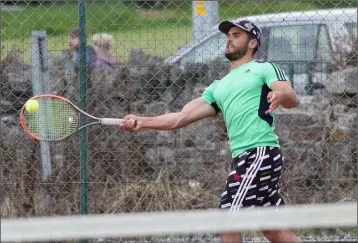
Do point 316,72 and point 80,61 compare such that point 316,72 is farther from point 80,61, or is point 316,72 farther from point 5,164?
point 5,164

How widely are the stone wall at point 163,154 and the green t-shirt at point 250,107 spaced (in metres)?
1.25

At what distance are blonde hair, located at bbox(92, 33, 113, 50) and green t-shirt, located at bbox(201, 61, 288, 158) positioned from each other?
1419 millimetres

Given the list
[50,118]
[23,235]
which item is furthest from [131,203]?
[23,235]

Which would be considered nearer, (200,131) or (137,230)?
(137,230)

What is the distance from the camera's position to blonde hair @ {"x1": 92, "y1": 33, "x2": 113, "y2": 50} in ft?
23.4

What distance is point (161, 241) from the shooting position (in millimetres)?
7383

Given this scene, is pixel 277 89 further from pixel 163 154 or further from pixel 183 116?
pixel 163 154

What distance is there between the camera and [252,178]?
19.2 ft

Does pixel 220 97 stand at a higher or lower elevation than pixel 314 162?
higher

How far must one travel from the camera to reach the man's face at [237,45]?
20.0 feet

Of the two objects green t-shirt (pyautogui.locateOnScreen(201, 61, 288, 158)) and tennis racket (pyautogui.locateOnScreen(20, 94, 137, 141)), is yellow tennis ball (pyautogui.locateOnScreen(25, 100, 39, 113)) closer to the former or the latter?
tennis racket (pyautogui.locateOnScreen(20, 94, 137, 141))

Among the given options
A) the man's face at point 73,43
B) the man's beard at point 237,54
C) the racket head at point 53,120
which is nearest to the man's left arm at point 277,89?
the man's beard at point 237,54

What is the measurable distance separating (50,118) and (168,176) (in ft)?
3.30

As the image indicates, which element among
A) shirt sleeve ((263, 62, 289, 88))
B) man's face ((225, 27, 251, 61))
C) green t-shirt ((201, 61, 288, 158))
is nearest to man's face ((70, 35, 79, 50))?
man's face ((225, 27, 251, 61))
